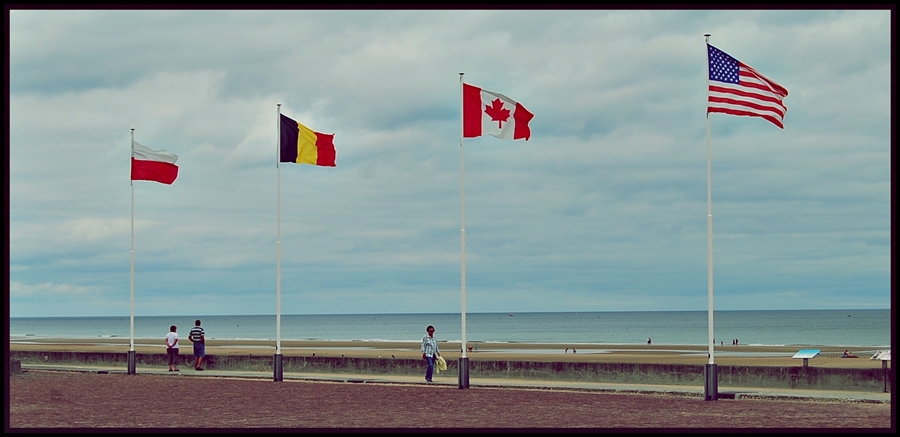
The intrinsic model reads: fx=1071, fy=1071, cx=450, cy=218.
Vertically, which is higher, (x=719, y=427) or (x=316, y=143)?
(x=316, y=143)

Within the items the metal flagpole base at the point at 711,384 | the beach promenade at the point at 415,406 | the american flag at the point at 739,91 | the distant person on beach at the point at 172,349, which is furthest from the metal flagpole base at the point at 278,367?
the american flag at the point at 739,91

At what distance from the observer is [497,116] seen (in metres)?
25.2

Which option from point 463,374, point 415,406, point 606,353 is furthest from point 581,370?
point 606,353

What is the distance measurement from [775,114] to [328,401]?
427 inches

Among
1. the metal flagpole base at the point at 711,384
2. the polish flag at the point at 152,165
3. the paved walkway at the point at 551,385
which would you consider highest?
the polish flag at the point at 152,165

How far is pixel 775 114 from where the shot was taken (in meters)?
21.8

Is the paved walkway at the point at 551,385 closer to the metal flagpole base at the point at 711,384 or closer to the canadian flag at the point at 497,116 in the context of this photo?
the metal flagpole base at the point at 711,384

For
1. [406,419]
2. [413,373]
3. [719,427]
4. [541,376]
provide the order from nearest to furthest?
[719,427] < [406,419] < [541,376] < [413,373]

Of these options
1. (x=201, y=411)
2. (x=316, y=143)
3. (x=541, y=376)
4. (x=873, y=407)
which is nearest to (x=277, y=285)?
(x=316, y=143)

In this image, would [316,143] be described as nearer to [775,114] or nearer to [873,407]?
[775,114]

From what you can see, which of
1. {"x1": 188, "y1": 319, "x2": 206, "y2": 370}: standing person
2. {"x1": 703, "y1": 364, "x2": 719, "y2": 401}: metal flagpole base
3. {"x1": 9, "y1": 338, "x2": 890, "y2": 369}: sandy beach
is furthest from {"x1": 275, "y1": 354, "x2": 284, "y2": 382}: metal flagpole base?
{"x1": 9, "y1": 338, "x2": 890, "y2": 369}: sandy beach

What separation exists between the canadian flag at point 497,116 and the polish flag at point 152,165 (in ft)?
36.1

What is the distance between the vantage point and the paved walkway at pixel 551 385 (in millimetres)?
21969

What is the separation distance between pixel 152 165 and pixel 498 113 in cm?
1193
